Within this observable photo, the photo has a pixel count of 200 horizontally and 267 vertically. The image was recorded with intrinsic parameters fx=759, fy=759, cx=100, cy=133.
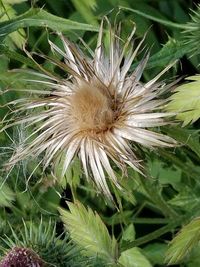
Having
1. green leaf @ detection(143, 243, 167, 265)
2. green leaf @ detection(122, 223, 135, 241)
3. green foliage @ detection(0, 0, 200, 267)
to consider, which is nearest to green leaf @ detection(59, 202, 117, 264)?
green foliage @ detection(0, 0, 200, 267)

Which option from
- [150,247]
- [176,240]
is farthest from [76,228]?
[150,247]

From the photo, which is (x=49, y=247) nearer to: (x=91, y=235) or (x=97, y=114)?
(x=91, y=235)

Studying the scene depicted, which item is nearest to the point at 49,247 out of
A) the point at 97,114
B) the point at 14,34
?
the point at 97,114

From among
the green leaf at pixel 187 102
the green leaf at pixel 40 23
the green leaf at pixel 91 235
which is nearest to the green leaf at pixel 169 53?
the green leaf at pixel 40 23

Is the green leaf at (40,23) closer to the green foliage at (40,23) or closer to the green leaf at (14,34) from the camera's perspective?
the green foliage at (40,23)

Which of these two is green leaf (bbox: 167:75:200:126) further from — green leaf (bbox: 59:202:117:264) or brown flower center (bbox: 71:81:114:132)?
green leaf (bbox: 59:202:117:264)
